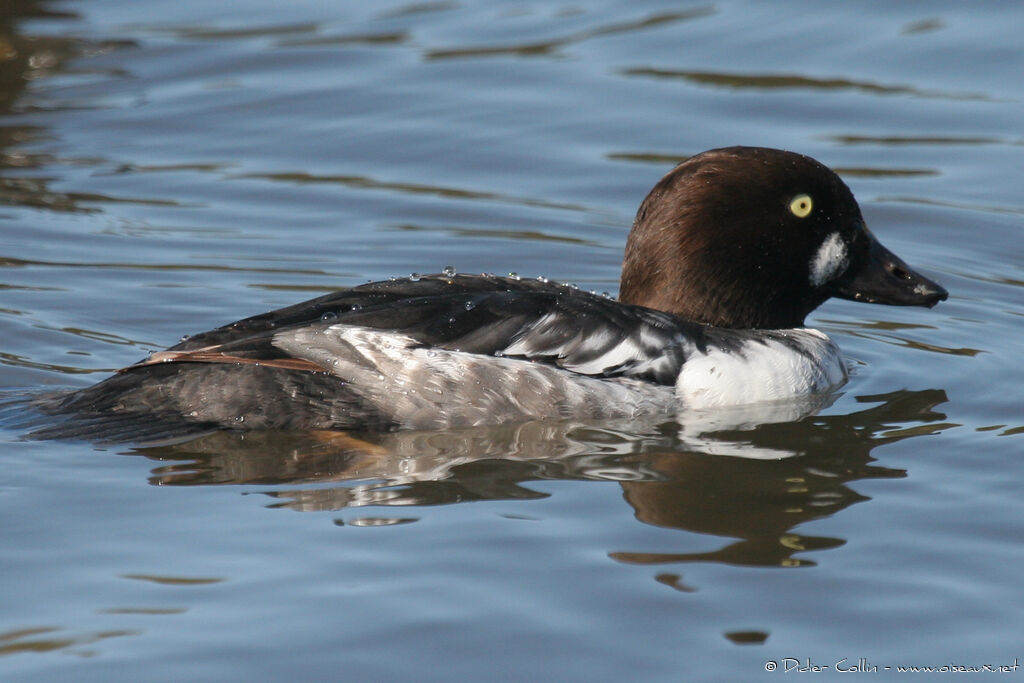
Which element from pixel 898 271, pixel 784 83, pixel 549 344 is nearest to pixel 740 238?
pixel 898 271

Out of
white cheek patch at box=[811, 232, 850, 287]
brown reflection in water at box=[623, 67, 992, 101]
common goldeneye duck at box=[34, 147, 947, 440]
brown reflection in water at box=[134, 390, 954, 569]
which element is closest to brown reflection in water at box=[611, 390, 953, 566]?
brown reflection in water at box=[134, 390, 954, 569]

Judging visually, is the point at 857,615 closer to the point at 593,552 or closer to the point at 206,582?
the point at 593,552

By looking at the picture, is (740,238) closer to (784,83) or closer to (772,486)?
(772,486)

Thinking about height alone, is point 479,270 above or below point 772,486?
above

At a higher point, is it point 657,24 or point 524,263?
point 657,24

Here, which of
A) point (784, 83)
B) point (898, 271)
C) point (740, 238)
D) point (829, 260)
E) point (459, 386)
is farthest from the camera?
point (784, 83)

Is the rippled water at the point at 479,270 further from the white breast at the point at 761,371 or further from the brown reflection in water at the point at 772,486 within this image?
the white breast at the point at 761,371

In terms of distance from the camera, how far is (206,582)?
5.17 m

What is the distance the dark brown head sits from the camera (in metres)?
7.18

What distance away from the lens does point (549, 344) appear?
6707mm

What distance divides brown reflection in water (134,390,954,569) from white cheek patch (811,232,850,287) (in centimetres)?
76

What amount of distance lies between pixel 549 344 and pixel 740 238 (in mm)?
1100

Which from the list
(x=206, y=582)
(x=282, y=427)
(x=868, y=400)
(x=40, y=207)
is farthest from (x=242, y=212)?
(x=206, y=582)

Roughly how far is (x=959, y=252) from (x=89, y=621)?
19.9ft
